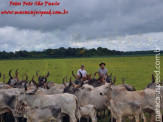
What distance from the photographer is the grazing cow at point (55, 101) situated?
35.7 ft

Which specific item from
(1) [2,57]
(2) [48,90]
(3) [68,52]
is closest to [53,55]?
(3) [68,52]

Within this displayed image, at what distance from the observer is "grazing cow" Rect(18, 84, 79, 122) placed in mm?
10875

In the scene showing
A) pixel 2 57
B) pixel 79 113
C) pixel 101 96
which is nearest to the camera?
pixel 79 113

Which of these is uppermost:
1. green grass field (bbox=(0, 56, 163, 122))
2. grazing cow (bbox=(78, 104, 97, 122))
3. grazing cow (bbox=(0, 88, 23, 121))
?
grazing cow (bbox=(0, 88, 23, 121))

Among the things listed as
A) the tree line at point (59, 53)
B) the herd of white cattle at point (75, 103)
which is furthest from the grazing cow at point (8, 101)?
the tree line at point (59, 53)

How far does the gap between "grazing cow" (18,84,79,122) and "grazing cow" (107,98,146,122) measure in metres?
1.45

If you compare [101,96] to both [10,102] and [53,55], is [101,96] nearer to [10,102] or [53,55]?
[10,102]

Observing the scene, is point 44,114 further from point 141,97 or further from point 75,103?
point 141,97

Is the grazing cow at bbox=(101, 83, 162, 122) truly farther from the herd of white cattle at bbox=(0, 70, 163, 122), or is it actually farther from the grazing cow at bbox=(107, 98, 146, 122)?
the grazing cow at bbox=(107, 98, 146, 122)

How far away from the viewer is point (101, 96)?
12.8 metres

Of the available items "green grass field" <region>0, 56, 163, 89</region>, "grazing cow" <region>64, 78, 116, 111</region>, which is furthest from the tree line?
"grazing cow" <region>64, 78, 116, 111</region>

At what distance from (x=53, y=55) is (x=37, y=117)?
209 ft

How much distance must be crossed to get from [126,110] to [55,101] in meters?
2.65

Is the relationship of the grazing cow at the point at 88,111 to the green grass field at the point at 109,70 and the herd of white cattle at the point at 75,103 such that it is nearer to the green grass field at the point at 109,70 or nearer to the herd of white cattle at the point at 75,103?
the herd of white cattle at the point at 75,103
